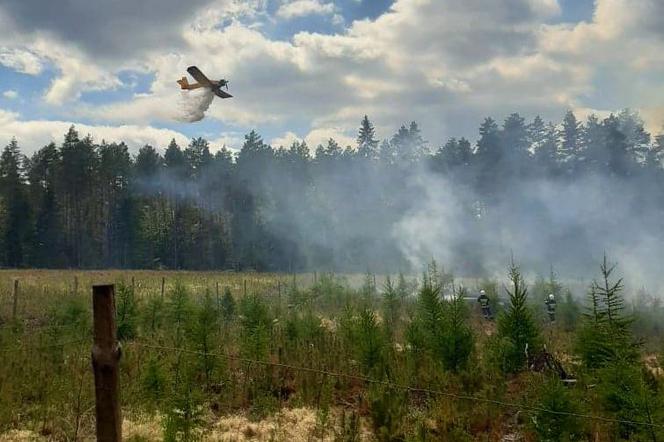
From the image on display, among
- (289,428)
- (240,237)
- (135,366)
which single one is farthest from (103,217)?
(289,428)

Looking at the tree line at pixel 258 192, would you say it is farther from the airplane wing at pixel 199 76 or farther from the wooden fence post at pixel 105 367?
the wooden fence post at pixel 105 367

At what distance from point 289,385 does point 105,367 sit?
7.07 m

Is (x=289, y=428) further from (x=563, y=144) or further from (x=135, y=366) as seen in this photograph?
(x=563, y=144)

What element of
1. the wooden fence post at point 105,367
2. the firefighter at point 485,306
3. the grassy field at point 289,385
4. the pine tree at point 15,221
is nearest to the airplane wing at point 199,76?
the grassy field at point 289,385

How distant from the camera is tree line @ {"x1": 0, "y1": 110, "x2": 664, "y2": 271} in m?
48.0

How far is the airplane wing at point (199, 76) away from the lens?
15238 mm

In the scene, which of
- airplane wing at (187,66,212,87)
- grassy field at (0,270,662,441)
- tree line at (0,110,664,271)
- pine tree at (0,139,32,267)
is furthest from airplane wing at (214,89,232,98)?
pine tree at (0,139,32,267)

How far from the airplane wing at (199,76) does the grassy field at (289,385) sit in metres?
6.67

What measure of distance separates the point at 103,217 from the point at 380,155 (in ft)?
109

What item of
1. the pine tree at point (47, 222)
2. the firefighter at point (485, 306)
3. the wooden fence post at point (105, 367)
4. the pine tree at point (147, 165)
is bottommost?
the firefighter at point (485, 306)

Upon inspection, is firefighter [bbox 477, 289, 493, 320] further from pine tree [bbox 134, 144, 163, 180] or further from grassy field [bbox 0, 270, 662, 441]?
pine tree [bbox 134, 144, 163, 180]

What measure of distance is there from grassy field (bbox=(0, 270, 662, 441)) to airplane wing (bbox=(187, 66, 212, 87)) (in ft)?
21.9

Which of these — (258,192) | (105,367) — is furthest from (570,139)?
(105,367)

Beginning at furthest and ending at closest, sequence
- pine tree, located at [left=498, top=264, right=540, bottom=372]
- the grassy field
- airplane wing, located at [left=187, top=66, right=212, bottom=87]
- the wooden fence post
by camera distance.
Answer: airplane wing, located at [left=187, top=66, right=212, bottom=87]
pine tree, located at [left=498, top=264, right=540, bottom=372]
the grassy field
the wooden fence post
